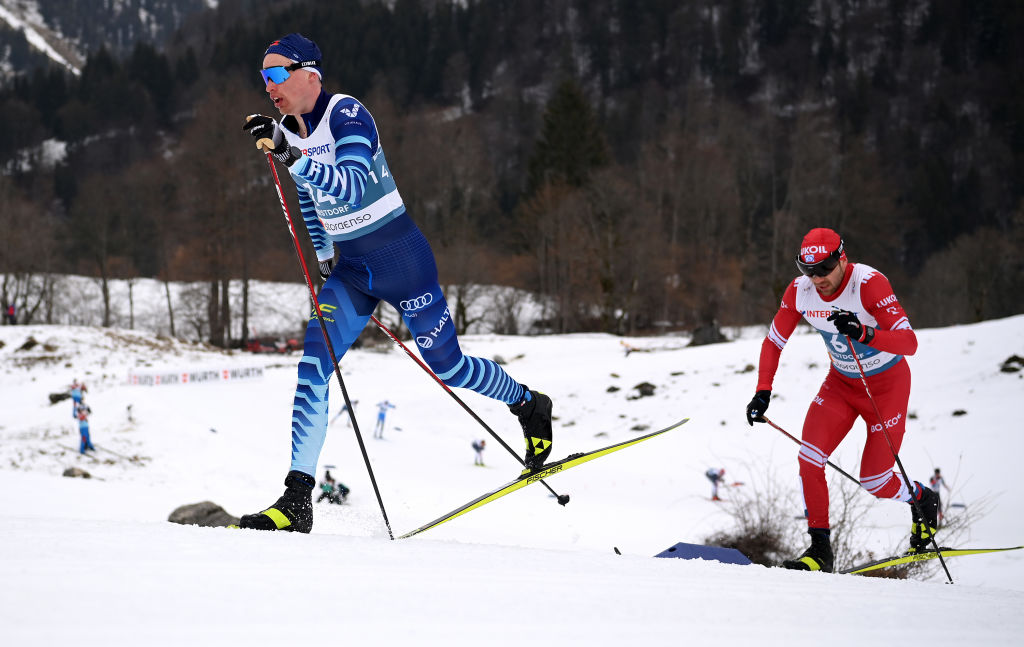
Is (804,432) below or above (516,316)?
above

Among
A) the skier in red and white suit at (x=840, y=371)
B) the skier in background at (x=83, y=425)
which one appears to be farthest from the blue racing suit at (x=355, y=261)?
the skier in background at (x=83, y=425)

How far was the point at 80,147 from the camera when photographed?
60.9 metres

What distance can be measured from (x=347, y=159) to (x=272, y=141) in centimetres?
32

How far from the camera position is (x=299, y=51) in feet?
10.6

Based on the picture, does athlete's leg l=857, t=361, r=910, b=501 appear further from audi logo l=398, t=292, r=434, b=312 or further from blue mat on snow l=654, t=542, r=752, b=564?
audi logo l=398, t=292, r=434, b=312

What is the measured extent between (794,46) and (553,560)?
2783 inches

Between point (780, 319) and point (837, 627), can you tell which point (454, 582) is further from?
point (780, 319)

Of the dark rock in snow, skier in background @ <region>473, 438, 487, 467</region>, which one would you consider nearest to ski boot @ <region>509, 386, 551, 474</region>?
the dark rock in snow

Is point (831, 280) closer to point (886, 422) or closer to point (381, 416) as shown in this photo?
point (886, 422)

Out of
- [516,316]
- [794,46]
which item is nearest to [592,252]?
[516,316]

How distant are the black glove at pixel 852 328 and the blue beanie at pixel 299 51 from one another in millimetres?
3085

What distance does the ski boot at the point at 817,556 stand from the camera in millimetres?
4215

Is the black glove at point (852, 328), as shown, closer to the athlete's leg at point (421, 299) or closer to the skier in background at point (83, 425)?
the athlete's leg at point (421, 299)

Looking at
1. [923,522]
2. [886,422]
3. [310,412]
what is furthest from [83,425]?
[923,522]
